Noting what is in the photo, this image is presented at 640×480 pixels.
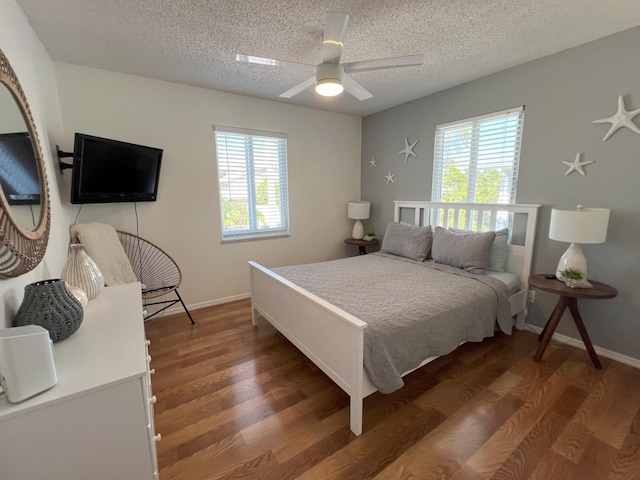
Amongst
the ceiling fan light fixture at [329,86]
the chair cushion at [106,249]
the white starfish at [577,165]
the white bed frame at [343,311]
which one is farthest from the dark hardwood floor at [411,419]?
the ceiling fan light fixture at [329,86]

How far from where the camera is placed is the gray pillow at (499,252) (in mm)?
2730

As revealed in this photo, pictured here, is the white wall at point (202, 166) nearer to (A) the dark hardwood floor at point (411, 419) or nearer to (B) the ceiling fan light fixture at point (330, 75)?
(A) the dark hardwood floor at point (411, 419)

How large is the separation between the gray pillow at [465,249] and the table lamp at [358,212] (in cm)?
136

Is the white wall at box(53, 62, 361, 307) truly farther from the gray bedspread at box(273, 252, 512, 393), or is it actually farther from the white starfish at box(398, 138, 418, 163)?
the gray bedspread at box(273, 252, 512, 393)

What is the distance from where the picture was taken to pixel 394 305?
1.90m

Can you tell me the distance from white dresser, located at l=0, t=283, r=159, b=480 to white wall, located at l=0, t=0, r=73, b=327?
309 mm

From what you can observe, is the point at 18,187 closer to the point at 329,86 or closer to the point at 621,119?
the point at 329,86

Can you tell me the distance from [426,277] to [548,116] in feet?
5.81

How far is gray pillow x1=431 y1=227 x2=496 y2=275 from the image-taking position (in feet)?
8.59

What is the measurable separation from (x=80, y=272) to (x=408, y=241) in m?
2.88

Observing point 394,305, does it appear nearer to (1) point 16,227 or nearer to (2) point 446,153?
(1) point 16,227

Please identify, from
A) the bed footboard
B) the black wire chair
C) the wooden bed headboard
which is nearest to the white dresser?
the bed footboard

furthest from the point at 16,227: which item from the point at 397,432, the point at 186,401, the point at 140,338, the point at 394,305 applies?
the point at 397,432

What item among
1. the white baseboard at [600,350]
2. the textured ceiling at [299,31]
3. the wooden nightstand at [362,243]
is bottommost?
the white baseboard at [600,350]
